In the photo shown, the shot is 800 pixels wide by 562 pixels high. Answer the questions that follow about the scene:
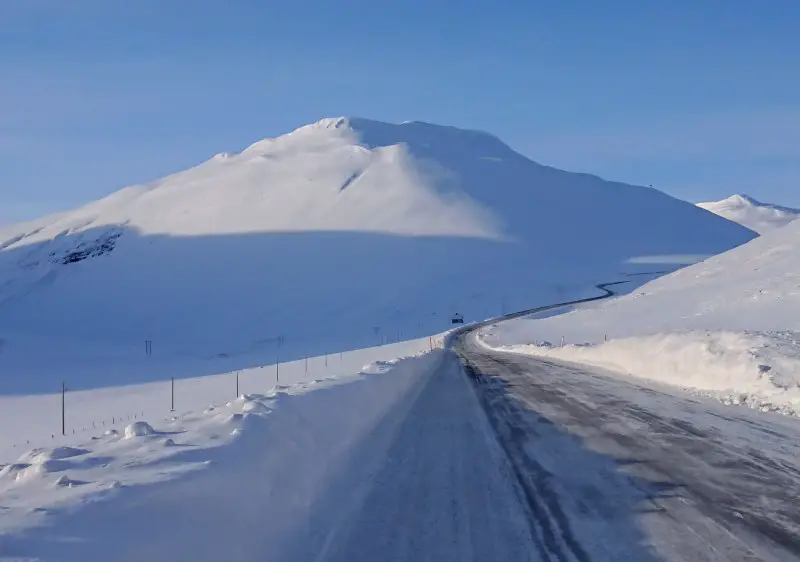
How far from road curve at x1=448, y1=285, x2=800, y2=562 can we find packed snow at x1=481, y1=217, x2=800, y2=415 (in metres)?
2.88

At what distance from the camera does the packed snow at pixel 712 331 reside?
2102 cm

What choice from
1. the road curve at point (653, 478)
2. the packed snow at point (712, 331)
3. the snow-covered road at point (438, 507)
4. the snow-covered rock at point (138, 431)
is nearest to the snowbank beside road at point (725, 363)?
the packed snow at point (712, 331)

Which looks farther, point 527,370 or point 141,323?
point 141,323

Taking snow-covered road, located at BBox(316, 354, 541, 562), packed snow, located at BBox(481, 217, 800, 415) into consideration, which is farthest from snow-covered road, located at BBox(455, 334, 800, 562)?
packed snow, located at BBox(481, 217, 800, 415)

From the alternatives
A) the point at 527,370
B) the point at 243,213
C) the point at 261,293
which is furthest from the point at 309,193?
the point at 527,370

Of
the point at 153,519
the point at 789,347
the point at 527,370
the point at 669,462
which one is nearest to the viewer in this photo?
the point at 153,519

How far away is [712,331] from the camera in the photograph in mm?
29594

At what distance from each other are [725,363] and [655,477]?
539 inches

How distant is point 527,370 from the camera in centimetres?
3144

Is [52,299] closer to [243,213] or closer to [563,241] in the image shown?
[243,213]

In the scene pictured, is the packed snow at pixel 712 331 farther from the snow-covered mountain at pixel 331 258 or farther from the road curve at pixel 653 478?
the snow-covered mountain at pixel 331 258

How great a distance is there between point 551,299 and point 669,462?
104 meters

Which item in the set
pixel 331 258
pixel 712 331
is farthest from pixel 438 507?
pixel 331 258

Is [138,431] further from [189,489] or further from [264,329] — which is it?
[264,329]
